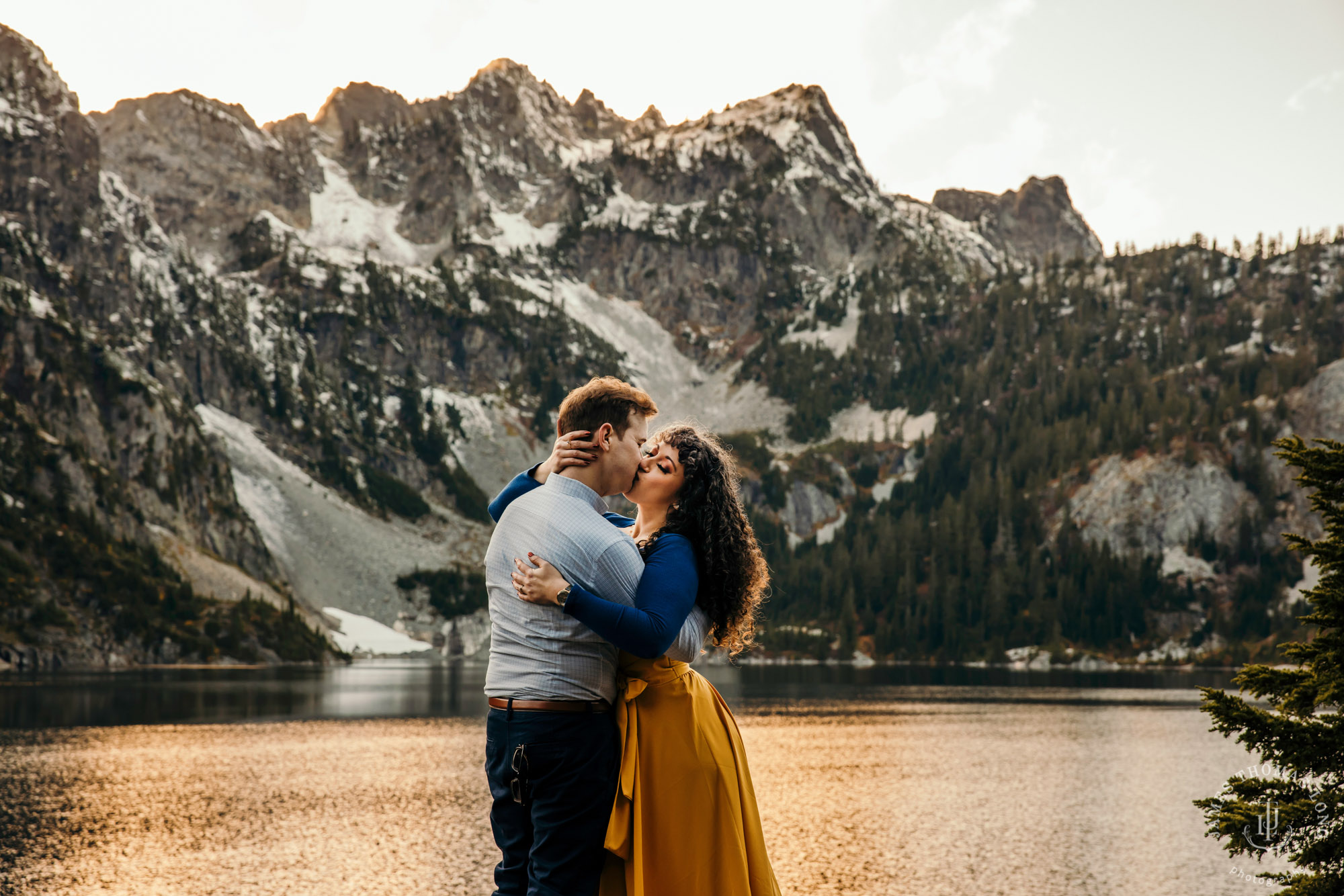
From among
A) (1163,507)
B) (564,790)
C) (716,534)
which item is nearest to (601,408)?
(716,534)

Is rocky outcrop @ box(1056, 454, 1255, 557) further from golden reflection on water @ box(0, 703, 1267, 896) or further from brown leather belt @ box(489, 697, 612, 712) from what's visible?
brown leather belt @ box(489, 697, 612, 712)

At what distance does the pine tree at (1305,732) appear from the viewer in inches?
434

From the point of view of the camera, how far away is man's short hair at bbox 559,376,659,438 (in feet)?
20.5

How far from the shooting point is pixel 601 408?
6.28 m

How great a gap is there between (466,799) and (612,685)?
956 inches

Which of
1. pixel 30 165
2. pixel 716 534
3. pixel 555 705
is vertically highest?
pixel 30 165

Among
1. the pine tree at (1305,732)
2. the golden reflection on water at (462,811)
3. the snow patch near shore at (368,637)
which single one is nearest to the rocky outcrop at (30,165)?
the snow patch near shore at (368,637)

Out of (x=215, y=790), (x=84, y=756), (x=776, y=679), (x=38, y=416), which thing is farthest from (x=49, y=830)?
(x=38, y=416)

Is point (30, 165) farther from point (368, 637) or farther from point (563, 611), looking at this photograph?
point (563, 611)

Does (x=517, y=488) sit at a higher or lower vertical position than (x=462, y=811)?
higher

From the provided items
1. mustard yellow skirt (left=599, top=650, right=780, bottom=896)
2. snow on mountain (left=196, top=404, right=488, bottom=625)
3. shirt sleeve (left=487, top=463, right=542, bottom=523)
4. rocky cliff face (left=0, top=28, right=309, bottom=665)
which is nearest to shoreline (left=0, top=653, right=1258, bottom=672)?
rocky cliff face (left=0, top=28, right=309, bottom=665)

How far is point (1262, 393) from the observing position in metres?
198

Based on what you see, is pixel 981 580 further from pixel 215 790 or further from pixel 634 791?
pixel 634 791

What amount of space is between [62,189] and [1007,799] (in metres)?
214
